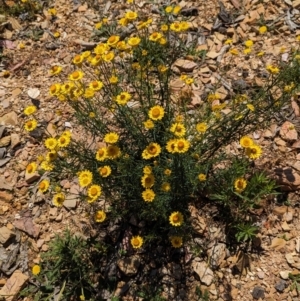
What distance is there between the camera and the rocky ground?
3223 mm

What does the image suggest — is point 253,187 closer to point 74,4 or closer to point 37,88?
point 37,88

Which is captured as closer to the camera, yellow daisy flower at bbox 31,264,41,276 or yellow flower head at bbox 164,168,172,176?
yellow flower head at bbox 164,168,172,176

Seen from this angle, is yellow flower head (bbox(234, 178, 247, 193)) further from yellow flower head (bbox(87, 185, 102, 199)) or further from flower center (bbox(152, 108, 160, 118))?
yellow flower head (bbox(87, 185, 102, 199))

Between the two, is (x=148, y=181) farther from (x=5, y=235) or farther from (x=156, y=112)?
(x=5, y=235)

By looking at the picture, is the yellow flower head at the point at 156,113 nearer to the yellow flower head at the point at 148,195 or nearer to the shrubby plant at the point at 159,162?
the shrubby plant at the point at 159,162

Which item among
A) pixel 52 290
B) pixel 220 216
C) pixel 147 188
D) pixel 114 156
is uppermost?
pixel 114 156

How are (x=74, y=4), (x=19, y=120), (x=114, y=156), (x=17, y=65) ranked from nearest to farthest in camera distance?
1. (x=114, y=156)
2. (x=19, y=120)
3. (x=17, y=65)
4. (x=74, y=4)

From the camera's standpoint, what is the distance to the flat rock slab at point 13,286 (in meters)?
3.34

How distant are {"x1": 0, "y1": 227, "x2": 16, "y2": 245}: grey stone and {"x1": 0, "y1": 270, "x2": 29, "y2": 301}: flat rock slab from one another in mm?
338

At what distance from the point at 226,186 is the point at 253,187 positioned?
22cm

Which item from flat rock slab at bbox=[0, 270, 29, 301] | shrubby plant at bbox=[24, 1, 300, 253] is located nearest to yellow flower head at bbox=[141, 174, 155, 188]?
shrubby plant at bbox=[24, 1, 300, 253]

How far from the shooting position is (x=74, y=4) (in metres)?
5.19

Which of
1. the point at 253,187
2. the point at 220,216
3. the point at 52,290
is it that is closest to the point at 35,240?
the point at 52,290

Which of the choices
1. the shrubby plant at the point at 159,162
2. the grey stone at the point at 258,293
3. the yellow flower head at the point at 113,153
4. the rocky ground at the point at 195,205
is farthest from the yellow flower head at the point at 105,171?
the grey stone at the point at 258,293
